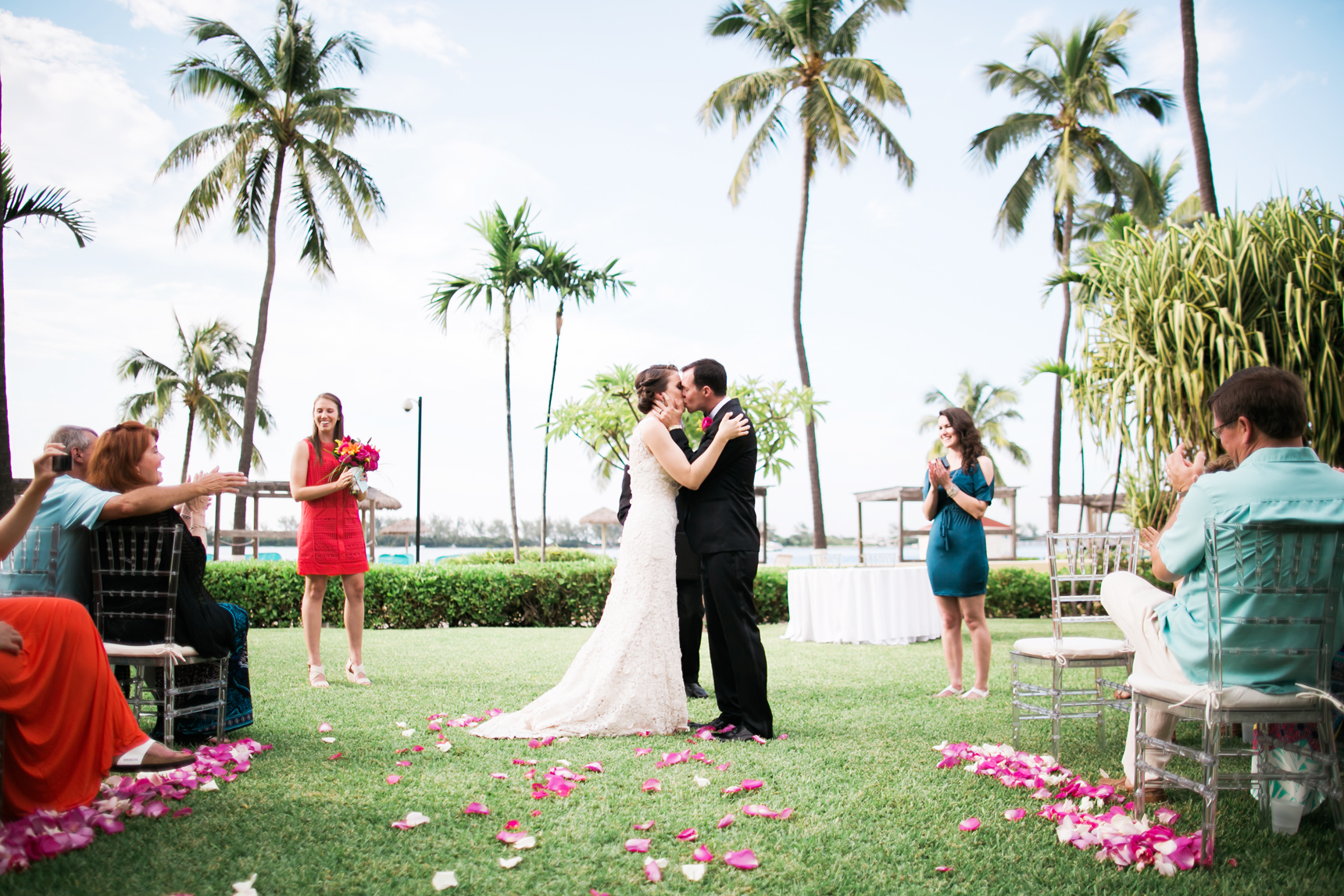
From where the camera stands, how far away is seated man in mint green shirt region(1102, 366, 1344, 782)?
2.27m

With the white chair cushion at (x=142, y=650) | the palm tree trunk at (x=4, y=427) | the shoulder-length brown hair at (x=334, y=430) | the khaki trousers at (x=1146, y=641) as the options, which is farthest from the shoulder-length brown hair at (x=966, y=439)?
the palm tree trunk at (x=4, y=427)

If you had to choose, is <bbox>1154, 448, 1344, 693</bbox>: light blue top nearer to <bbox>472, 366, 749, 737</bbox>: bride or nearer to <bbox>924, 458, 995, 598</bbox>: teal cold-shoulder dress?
<bbox>472, 366, 749, 737</bbox>: bride

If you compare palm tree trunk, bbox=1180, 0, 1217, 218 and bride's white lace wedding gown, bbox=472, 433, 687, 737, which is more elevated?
palm tree trunk, bbox=1180, 0, 1217, 218

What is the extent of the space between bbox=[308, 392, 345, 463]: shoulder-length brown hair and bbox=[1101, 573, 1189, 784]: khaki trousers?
4.67 metres

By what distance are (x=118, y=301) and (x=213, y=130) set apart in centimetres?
732

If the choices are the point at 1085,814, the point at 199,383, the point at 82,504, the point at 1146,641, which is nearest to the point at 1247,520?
the point at 1146,641

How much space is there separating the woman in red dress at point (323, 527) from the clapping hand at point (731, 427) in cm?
275

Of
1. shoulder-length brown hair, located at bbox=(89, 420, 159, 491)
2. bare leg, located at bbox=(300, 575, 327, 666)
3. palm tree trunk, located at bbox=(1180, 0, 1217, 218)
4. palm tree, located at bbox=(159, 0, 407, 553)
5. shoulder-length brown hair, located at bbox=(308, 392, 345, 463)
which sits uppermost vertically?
palm tree, located at bbox=(159, 0, 407, 553)

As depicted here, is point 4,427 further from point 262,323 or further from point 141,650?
point 262,323

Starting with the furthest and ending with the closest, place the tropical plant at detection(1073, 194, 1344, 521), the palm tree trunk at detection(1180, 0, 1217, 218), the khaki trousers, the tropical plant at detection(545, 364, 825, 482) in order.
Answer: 1. the tropical plant at detection(545, 364, 825, 482)
2. the palm tree trunk at detection(1180, 0, 1217, 218)
3. the tropical plant at detection(1073, 194, 1344, 521)
4. the khaki trousers

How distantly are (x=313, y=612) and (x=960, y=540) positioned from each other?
437 centimetres

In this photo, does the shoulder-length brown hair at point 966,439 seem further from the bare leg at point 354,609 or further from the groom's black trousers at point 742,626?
the bare leg at point 354,609

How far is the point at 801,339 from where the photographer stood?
63.1 feet

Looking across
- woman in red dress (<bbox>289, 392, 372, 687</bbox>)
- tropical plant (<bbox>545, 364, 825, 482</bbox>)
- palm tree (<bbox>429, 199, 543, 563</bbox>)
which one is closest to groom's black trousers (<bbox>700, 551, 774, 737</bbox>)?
woman in red dress (<bbox>289, 392, 372, 687</bbox>)
